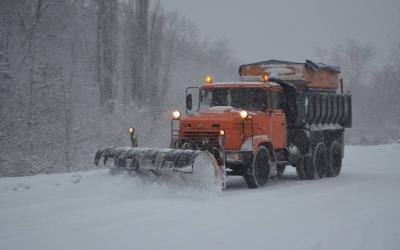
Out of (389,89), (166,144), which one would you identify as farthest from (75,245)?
(389,89)

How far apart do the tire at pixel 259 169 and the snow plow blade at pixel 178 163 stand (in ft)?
4.56

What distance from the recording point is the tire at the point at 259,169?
12.9 m

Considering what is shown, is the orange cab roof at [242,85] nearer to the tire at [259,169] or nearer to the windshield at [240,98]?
the windshield at [240,98]

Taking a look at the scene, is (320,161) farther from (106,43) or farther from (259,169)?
(106,43)

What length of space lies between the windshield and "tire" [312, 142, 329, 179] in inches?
130

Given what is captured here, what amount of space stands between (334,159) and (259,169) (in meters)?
5.18

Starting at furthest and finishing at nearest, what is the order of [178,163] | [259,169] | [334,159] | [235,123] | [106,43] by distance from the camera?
[106,43], [334,159], [259,169], [235,123], [178,163]

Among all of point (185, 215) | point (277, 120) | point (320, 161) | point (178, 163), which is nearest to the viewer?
point (185, 215)

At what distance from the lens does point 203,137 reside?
1284cm

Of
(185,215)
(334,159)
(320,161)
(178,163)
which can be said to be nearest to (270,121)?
(178,163)

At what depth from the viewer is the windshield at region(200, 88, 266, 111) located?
13773 millimetres

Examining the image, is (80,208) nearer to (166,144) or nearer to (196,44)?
(166,144)

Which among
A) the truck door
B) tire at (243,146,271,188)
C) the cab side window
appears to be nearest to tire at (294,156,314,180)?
the truck door

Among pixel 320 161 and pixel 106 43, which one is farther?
pixel 106 43
